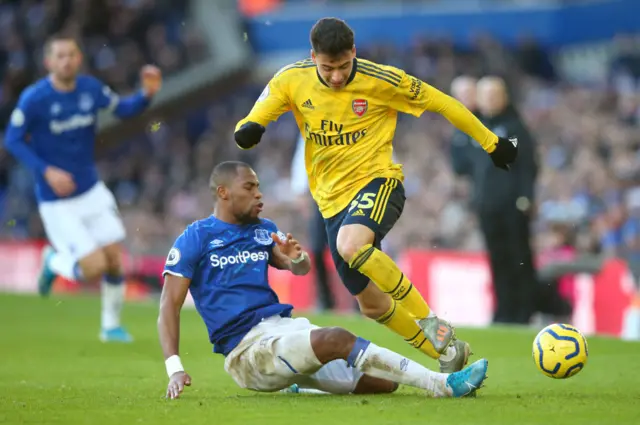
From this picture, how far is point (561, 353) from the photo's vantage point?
6.88m

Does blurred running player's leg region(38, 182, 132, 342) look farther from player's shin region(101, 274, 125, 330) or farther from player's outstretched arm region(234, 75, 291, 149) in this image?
player's outstretched arm region(234, 75, 291, 149)

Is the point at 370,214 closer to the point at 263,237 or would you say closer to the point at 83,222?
the point at 263,237

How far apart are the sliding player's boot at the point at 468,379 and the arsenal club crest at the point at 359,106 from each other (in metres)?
1.82

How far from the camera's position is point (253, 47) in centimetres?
2622

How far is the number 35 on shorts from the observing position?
7.20 m

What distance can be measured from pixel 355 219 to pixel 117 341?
4.80m

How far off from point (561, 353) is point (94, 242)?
19.2 ft

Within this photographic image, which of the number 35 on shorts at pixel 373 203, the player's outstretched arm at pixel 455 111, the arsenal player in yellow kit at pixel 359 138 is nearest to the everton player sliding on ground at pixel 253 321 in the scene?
the arsenal player in yellow kit at pixel 359 138

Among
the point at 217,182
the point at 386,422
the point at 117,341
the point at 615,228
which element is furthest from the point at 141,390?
the point at 615,228

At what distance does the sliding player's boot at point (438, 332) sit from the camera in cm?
683

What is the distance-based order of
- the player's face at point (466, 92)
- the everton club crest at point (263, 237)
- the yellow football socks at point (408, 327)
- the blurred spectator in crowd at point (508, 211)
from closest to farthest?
the everton club crest at point (263, 237), the yellow football socks at point (408, 327), the blurred spectator in crowd at point (508, 211), the player's face at point (466, 92)

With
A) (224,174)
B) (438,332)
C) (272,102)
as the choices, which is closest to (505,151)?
(438,332)

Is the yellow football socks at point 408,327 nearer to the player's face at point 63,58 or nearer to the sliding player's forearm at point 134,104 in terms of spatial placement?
the sliding player's forearm at point 134,104

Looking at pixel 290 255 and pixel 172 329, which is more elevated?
pixel 290 255
